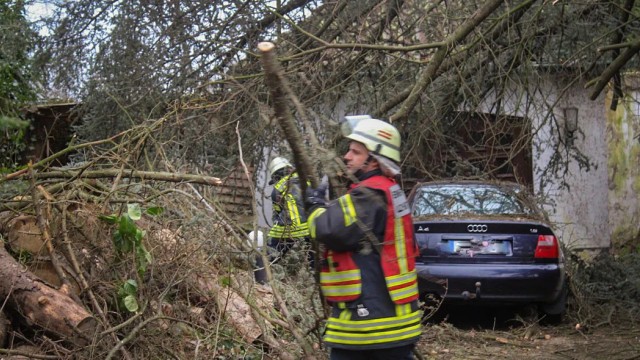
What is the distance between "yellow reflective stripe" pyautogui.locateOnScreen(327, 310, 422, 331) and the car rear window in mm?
5010

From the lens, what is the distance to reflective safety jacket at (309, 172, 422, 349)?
13.0ft

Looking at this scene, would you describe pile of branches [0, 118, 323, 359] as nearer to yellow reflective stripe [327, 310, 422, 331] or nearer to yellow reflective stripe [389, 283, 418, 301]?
yellow reflective stripe [327, 310, 422, 331]

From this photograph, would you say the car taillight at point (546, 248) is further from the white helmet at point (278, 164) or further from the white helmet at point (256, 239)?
the white helmet at point (256, 239)

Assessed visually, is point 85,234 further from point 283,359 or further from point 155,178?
point 283,359

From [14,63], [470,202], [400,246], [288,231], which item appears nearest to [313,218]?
[400,246]

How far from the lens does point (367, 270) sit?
13.3ft

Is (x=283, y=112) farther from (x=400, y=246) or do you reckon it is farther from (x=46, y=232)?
(x=46, y=232)

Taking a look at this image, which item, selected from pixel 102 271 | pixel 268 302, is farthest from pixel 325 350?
pixel 102 271

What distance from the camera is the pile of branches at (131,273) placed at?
5.36 m

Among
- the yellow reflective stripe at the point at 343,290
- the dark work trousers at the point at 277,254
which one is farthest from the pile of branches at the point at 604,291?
the yellow reflective stripe at the point at 343,290

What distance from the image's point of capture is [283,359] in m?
5.66

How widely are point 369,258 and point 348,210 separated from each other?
263mm

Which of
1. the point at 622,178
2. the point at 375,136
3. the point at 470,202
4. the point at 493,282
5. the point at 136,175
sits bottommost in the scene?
the point at 622,178

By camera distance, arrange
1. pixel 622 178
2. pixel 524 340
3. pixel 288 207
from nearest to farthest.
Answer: pixel 288 207 < pixel 524 340 < pixel 622 178
